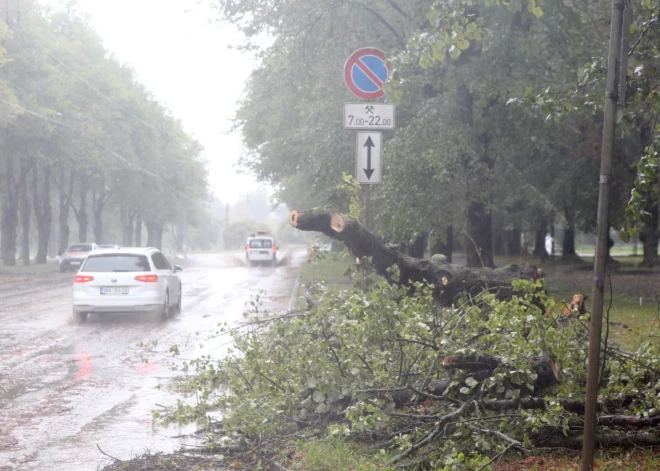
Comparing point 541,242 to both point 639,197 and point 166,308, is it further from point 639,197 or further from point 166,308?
point 639,197

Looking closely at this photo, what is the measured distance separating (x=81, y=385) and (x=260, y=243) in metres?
43.8

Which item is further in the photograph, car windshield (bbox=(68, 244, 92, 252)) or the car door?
car windshield (bbox=(68, 244, 92, 252))

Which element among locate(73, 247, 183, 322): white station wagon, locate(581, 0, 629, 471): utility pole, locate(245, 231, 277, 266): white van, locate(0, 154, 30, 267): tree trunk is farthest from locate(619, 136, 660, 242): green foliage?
locate(245, 231, 277, 266): white van

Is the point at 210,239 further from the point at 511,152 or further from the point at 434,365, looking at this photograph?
the point at 434,365

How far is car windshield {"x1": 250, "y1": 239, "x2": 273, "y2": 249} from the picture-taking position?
53000 mm

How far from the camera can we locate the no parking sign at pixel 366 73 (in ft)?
34.1

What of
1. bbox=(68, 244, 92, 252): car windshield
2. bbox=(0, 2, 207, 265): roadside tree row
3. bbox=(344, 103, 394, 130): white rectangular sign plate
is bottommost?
bbox=(68, 244, 92, 252): car windshield

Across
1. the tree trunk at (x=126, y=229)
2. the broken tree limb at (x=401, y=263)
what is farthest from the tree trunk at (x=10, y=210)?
the broken tree limb at (x=401, y=263)

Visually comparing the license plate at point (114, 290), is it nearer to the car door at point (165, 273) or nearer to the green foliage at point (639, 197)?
the car door at point (165, 273)

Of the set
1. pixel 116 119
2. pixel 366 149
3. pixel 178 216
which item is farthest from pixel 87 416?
pixel 178 216

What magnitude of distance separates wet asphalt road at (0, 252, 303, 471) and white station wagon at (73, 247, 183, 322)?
0.33m

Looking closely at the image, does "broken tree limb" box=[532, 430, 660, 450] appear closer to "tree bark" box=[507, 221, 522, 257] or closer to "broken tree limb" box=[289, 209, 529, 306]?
"broken tree limb" box=[289, 209, 529, 306]

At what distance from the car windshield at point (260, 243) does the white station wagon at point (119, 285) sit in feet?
117

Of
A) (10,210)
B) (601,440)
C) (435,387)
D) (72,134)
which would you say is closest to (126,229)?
(10,210)
